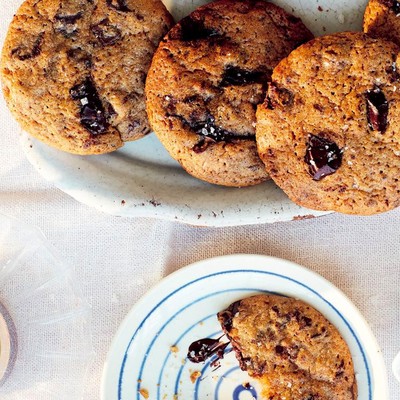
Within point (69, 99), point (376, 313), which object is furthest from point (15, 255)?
point (376, 313)

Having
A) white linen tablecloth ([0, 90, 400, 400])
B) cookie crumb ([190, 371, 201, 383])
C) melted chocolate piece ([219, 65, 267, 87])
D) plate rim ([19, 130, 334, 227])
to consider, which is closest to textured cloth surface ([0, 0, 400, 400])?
white linen tablecloth ([0, 90, 400, 400])

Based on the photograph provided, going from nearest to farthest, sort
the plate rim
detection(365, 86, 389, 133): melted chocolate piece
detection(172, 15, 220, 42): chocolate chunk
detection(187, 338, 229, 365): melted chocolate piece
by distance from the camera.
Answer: detection(365, 86, 389, 133): melted chocolate piece < detection(172, 15, 220, 42): chocolate chunk < the plate rim < detection(187, 338, 229, 365): melted chocolate piece

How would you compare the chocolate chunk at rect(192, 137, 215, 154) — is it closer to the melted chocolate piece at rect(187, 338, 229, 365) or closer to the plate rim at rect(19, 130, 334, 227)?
the plate rim at rect(19, 130, 334, 227)

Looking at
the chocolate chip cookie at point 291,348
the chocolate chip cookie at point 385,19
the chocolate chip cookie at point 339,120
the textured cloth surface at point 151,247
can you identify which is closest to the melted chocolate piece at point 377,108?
the chocolate chip cookie at point 339,120

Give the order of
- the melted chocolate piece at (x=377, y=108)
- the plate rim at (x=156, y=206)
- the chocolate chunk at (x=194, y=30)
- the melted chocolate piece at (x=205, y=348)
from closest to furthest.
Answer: the melted chocolate piece at (x=377, y=108) → the chocolate chunk at (x=194, y=30) → the plate rim at (x=156, y=206) → the melted chocolate piece at (x=205, y=348)

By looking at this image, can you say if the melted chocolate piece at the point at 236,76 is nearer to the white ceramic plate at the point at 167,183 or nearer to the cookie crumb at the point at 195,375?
the white ceramic plate at the point at 167,183

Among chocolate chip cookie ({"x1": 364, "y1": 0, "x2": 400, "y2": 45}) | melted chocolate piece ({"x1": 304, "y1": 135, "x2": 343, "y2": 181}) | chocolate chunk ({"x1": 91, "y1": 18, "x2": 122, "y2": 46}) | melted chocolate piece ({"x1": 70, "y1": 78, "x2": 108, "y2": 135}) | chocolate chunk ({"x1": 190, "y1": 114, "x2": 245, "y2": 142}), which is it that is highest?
chocolate chunk ({"x1": 91, "y1": 18, "x2": 122, "y2": 46})

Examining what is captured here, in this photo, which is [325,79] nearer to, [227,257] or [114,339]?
[227,257]
